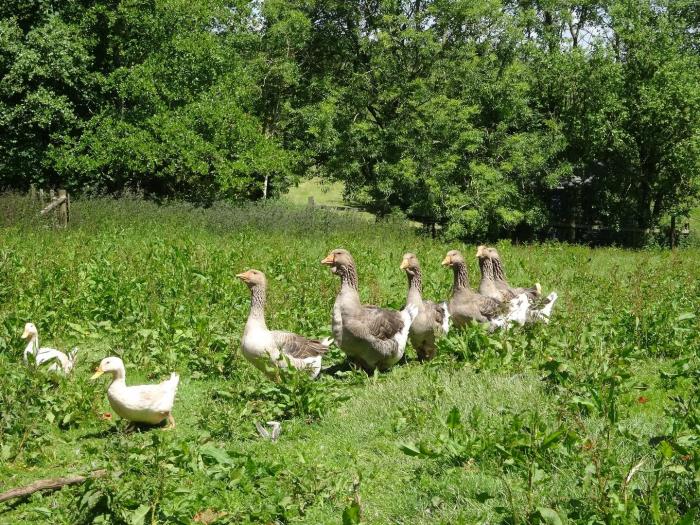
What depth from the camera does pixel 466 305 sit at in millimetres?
10062

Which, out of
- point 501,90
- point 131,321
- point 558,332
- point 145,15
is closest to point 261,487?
point 558,332

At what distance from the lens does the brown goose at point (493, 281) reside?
10828 millimetres

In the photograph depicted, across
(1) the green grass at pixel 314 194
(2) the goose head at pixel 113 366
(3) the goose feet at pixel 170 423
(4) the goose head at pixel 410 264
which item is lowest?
(1) the green grass at pixel 314 194

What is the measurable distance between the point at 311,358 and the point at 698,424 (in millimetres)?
4350

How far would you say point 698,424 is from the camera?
17.2 feet

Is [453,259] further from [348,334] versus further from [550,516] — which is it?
[550,516]

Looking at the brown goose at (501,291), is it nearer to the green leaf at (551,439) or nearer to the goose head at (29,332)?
the green leaf at (551,439)

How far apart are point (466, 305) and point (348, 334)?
213 cm

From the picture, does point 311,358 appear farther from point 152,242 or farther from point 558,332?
point 152,242

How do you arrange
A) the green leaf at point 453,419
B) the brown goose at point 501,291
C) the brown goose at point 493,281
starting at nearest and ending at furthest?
the green leaf at point 453,419 < the brown goose at point 501,291 < the brown goose at point 493,281

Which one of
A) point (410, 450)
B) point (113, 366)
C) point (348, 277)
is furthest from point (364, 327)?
point (410, 450)

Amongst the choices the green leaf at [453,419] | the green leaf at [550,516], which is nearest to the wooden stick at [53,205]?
the green leaf at [453,419]

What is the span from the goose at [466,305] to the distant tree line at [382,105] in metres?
19.7

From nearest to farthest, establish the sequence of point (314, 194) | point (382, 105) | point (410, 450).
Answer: point (410, 450)
point (382, 105)
point (314, 194)
